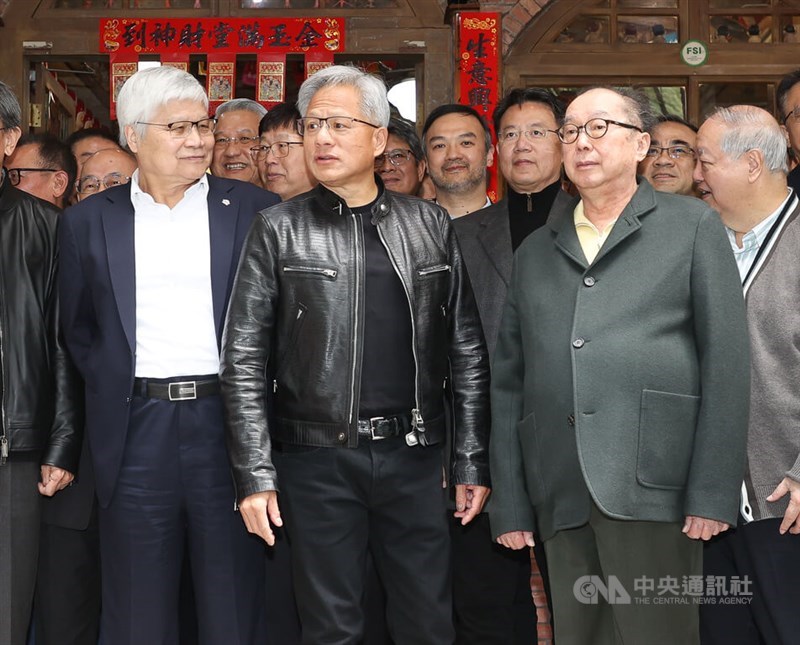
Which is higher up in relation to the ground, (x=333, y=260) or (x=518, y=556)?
(x=333, y=260)

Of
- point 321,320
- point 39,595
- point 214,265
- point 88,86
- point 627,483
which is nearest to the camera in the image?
point 627,483

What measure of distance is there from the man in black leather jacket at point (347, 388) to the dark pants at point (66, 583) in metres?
0.87

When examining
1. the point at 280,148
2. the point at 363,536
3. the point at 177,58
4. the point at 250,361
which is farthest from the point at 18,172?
the point at 363,536

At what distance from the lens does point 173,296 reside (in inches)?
112

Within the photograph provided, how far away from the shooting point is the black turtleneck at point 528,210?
11.5 feet

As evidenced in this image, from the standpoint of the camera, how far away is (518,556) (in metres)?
3.29

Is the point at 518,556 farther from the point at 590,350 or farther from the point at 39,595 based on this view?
the point at 39,595

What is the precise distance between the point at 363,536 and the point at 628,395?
79 cm

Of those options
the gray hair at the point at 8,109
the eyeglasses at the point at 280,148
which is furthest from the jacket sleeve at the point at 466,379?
the gray hair at the point at 8,109

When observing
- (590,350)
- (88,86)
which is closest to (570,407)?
A: (590,350)

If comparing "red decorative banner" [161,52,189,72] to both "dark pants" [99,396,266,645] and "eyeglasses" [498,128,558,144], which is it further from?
"dark pants" [99,396,266,645]

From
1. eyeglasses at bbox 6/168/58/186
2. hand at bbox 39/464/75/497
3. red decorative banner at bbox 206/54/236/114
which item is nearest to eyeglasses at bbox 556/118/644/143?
hand at bbox 39/464/75/497

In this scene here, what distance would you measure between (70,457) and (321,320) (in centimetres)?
91

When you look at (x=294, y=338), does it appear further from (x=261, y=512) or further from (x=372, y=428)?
(x=261, y=512)
